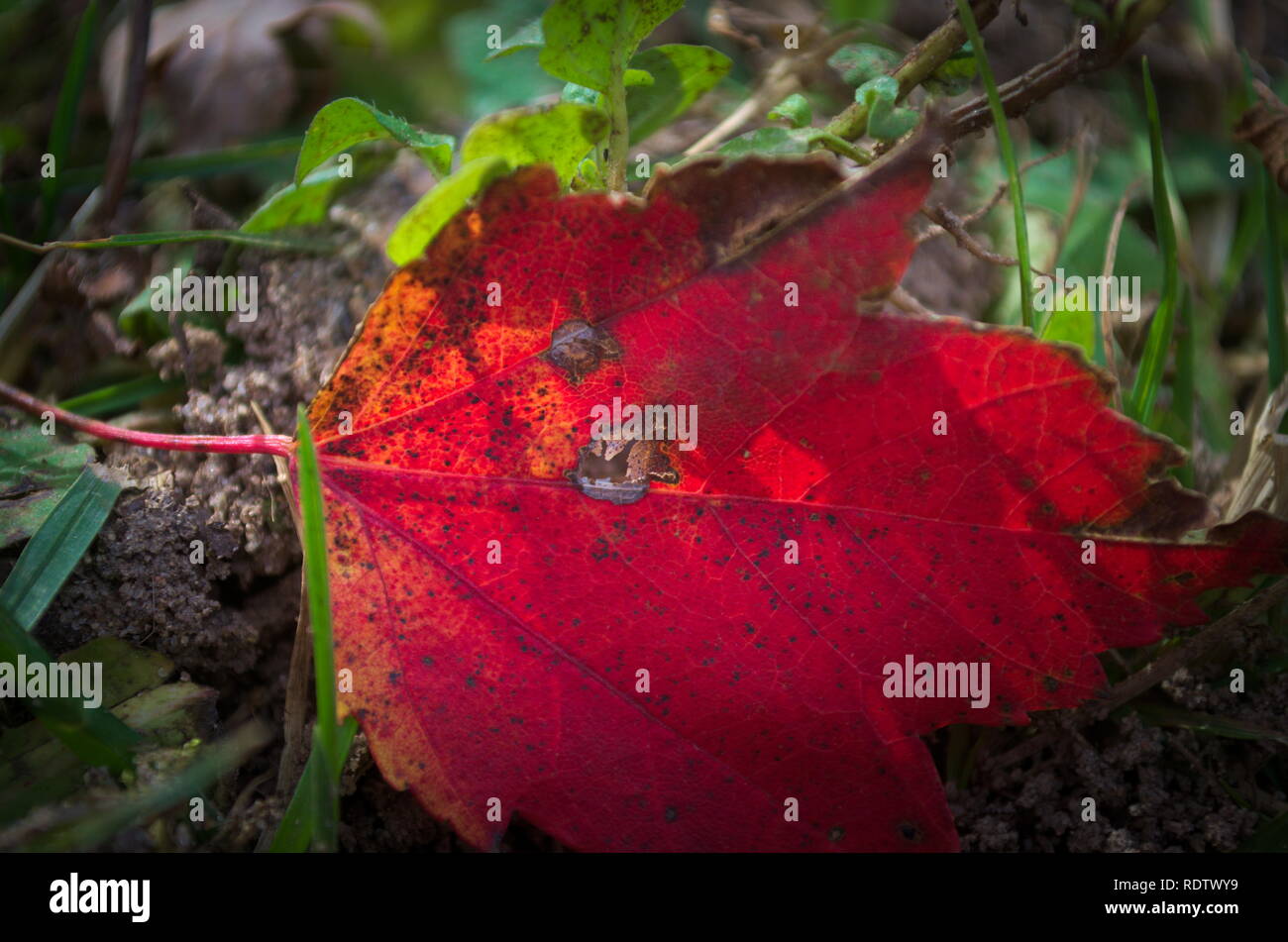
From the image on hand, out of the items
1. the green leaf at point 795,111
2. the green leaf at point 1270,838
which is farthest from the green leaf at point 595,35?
the green leaf at point 1270,838

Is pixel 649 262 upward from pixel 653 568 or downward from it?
upward

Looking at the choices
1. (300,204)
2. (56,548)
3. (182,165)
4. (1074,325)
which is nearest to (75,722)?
(56,548)

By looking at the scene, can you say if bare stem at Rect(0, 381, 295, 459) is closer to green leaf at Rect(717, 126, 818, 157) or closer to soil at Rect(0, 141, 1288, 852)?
soil at Rect(0, 141, 1288, 852)

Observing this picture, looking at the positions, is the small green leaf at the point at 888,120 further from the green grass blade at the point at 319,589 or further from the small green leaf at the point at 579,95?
the green grass blade at the point at 319,589

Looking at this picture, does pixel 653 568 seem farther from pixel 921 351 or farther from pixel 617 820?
pixel 921 351
